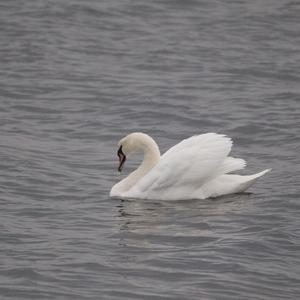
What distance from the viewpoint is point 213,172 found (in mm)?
12023

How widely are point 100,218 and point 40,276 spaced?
2.09 meters

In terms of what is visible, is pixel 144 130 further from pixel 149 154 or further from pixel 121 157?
pixel 149 154

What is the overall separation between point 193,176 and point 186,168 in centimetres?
12

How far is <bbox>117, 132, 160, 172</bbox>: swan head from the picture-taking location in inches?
488

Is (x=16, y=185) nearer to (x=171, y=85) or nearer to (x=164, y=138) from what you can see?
(x=164, y=138)

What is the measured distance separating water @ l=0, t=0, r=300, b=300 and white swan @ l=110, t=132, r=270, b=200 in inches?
5.5

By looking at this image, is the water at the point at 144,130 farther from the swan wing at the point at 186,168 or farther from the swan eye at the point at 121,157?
the swan eye at the point at 121,157

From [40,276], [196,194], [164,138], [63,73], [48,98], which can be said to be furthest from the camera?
[63,73]

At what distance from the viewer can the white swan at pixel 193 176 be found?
11.9 metres

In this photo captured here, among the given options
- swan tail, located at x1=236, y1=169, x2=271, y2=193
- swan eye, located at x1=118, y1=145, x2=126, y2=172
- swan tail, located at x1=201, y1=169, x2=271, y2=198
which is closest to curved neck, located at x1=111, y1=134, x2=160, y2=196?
swan eye, located at x1=118, y1=145, x2=126, y2=172

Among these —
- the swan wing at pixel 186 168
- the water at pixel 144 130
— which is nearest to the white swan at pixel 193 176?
the swan wing at pixel 186 168

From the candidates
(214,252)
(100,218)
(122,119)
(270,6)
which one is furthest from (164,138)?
(270,6)

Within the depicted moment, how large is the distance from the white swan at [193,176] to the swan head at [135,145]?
1.11ft

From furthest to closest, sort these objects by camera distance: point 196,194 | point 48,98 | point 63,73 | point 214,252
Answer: point 63,73
point 48,98
point 196,194
point 214,252
